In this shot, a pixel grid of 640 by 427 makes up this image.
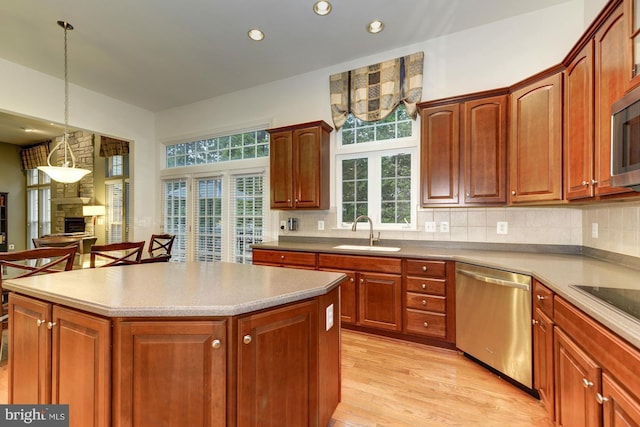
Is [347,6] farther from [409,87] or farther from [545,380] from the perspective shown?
[545,380]

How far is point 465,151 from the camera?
103 inches

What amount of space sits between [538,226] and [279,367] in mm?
2657

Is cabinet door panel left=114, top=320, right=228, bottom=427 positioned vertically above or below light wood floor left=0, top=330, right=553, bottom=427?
above

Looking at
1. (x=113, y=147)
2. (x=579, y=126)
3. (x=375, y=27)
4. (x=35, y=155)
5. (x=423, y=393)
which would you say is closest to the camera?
(x=579, y=126)

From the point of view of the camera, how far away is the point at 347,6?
258cm

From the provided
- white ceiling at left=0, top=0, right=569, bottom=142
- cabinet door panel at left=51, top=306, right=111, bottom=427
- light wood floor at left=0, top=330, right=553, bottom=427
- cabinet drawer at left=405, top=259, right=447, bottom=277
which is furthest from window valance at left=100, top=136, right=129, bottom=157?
cabinet drawer at left=405, top=259, right=447, bottom=277

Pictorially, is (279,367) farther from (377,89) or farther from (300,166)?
(377,89)

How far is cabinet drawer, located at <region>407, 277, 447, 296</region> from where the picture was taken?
2.51 metres

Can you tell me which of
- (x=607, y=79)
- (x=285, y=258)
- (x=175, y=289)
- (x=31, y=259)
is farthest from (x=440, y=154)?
(x=31, y=259)

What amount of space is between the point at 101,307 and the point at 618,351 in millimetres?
1929

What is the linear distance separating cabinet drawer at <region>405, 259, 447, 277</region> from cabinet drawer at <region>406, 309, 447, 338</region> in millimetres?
359

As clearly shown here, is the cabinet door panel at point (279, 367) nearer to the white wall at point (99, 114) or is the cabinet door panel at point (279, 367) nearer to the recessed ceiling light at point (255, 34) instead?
the recessed ceiling light at point (255, 34)

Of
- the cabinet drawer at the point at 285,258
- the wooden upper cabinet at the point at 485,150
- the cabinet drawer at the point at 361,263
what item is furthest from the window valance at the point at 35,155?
the wooden upper cabinet at the point at 485,150

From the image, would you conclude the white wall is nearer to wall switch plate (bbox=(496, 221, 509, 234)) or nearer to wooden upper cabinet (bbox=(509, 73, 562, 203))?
wall switch plate (bbox=(496, 221, 509, 234))
